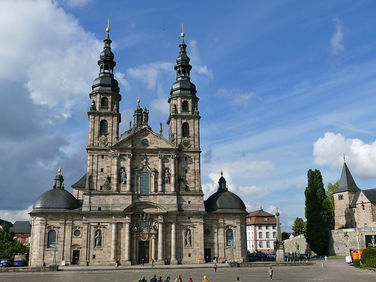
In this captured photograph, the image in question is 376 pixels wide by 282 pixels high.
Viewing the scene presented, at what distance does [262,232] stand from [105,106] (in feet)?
199

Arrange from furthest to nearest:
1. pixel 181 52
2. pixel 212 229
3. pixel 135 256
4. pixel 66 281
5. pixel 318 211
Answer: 1. pixel 318 211
2. pixel 181 52
3. pixel 212 229
4. pixel 135 256
5. pixel 66 281

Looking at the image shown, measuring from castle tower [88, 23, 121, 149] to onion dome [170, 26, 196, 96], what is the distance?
810cm

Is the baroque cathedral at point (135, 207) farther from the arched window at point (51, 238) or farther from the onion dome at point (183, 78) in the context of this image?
the onion dome at point (183, 78)

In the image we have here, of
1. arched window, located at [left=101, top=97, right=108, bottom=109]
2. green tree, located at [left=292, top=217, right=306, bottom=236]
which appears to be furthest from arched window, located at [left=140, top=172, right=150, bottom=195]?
green tree, located at [left=292, top=217, right=306, bottom=236]

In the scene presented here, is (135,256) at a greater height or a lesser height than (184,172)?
lesser

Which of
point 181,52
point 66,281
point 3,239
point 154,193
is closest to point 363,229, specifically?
point 154,193

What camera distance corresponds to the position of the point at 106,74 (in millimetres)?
54344

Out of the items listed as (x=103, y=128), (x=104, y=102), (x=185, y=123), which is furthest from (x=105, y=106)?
(x=185, y=123)

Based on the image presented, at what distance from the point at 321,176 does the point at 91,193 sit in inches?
1427

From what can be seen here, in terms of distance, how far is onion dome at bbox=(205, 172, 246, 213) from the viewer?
169ft

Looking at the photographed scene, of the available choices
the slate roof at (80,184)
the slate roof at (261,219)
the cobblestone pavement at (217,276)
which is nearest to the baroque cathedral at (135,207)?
the cobblestone pavement at (217,276)

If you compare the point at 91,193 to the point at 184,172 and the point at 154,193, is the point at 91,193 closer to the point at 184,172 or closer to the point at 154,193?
the point at 154,193

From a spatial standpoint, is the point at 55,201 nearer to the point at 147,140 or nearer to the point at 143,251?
the point at 143,251

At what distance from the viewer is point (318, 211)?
6044cm
